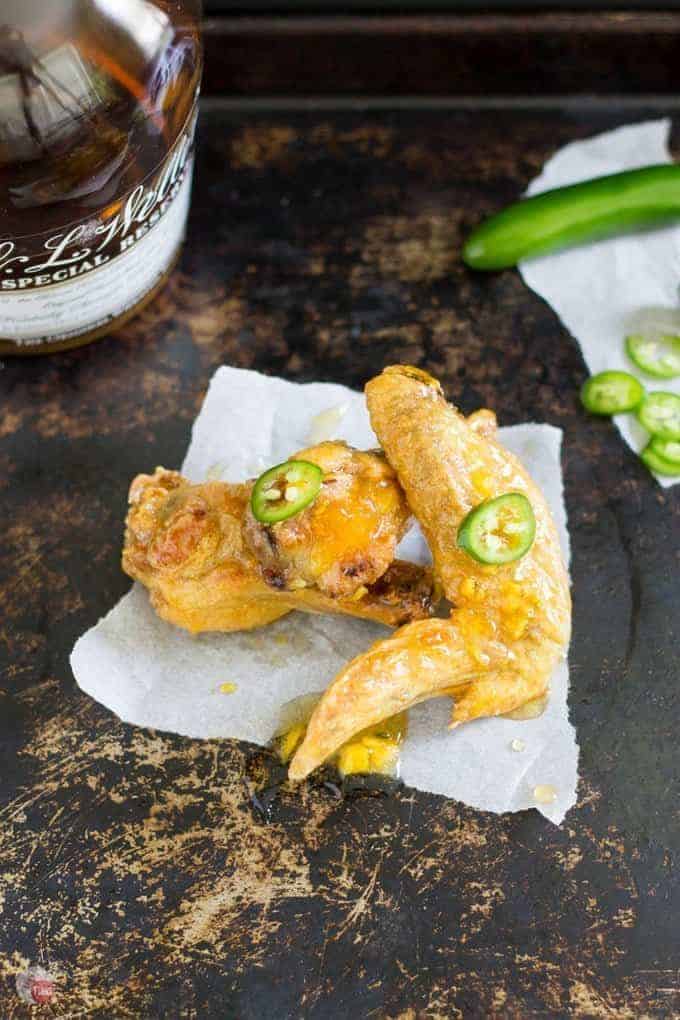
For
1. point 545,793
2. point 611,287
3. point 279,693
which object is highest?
point 611,287

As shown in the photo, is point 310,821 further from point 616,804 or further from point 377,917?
point 616,804

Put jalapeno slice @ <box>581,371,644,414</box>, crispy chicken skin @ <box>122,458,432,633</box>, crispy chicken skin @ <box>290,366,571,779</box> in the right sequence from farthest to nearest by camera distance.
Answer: jalapeno slice @ <box>581,371,644,414</box>, crispy chicken skin @ <box>122,458,432,633</box>, crispy chicken skin @ <box>290,366,571,779</box>

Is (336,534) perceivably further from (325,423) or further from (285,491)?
(325,423)

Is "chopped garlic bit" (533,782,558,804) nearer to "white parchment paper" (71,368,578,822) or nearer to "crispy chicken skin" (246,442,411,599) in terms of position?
"white parchment paper" (71,368,578,822)

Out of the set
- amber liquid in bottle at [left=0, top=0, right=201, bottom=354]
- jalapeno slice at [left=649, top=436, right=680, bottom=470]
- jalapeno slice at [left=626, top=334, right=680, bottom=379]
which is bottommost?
jalapeno slice at [left=649, top=436, right=680, bottom=470]

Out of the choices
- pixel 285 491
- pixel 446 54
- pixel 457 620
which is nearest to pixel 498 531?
pixel 457 620

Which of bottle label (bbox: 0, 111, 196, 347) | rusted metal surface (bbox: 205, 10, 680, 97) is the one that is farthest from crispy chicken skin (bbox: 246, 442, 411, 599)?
rusted metal surface (bbox: 205, 10, 680, 97)
